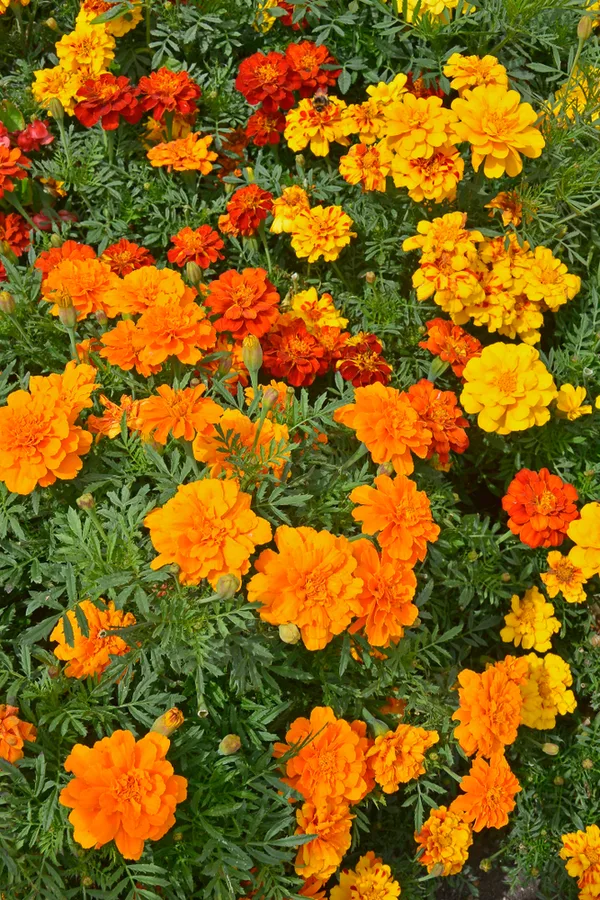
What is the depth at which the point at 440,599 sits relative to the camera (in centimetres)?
203

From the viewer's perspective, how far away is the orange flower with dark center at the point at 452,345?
1.97m

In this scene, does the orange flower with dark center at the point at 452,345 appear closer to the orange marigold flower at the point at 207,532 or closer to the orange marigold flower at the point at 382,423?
the orange marigold flower at the point at 382,423

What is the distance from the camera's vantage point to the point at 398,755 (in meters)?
1.63

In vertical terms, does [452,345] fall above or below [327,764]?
above

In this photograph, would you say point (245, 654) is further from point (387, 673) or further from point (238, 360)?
point (238, 360)

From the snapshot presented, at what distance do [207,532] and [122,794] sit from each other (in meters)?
0.44

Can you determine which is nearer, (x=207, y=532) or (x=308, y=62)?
(x=207, y=532)

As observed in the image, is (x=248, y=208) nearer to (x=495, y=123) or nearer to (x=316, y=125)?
(x=316, y=125)

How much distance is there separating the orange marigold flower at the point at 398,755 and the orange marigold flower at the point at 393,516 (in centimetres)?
40

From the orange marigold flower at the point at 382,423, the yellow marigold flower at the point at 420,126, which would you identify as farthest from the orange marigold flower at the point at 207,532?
the yellow marigold flower at the point at 420,126

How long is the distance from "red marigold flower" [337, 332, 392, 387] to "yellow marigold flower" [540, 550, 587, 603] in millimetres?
659

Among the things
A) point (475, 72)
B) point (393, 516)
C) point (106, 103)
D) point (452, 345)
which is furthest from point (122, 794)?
point (475, 72)

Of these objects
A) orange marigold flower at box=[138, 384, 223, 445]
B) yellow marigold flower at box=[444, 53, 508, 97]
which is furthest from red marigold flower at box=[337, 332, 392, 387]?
yellow marigold flower at box=[444, 53, 508, 97]

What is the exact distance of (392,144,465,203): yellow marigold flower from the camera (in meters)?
2.01
